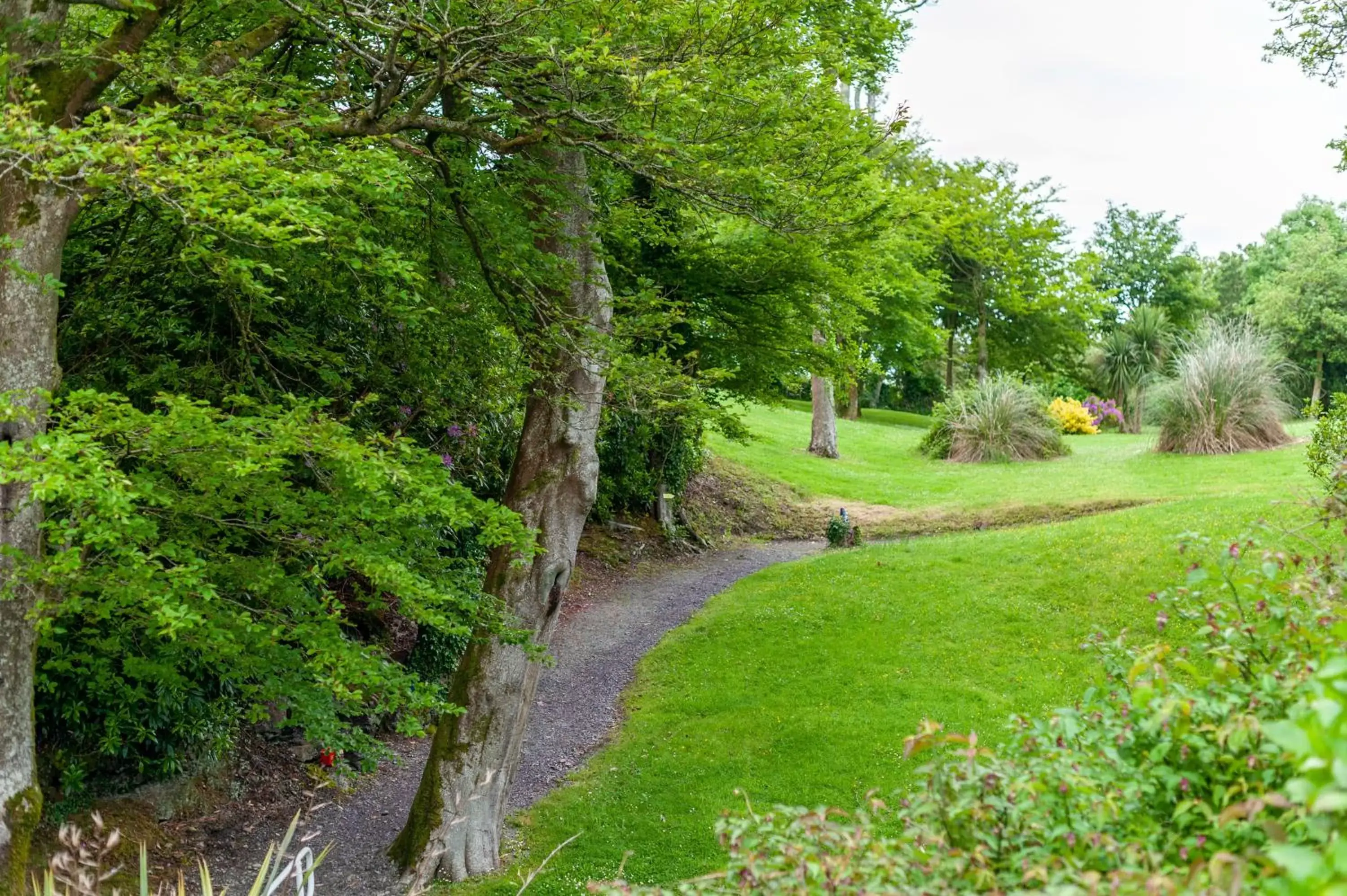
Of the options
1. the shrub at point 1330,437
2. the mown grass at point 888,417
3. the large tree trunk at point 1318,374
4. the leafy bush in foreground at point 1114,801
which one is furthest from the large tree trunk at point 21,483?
the large tree trunk at point 1318,374

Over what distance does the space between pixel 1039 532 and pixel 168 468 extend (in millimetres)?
12858

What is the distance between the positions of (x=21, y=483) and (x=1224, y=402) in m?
20.8

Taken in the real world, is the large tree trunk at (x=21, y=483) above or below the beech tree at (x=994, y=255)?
below

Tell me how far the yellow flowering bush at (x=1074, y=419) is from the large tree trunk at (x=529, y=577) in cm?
2657

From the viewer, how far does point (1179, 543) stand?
3463 mm

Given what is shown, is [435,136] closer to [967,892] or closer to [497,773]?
[497,773]

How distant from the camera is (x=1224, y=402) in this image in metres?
20.1

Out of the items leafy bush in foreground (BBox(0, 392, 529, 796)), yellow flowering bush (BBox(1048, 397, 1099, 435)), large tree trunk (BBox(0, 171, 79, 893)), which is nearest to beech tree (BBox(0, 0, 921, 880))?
large tree trunk (BBox(0, 171, 79, 893))

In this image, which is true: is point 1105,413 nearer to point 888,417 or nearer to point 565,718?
point 888,417

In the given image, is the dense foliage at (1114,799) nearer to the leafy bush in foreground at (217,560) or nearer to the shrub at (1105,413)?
the leafy bush in foreground at (217,560)

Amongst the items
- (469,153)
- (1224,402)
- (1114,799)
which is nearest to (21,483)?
(469,153)

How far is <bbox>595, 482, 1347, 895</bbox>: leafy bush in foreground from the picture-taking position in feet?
6.79

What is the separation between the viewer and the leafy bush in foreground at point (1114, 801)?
6.79 feet

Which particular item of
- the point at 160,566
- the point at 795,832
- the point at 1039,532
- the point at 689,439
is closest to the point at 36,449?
the point at 160,566
